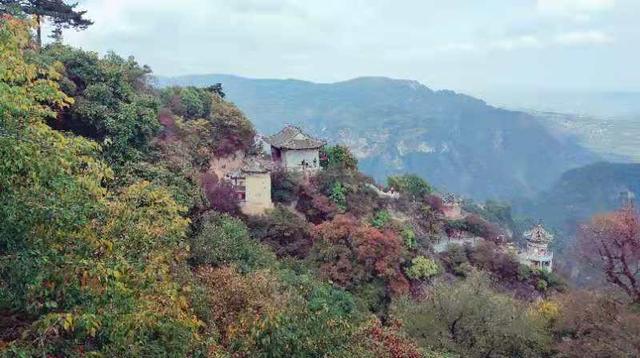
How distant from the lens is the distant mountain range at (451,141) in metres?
147

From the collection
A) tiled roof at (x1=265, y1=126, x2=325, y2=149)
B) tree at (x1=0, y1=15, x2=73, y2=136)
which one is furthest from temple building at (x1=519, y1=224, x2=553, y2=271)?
tree at (x1=0, y1=15, x2=73, y2=136)

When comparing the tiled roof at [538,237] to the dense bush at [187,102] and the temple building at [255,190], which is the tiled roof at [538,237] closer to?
the temple building at [255,190]

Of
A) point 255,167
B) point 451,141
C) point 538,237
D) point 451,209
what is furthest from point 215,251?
point 451,141

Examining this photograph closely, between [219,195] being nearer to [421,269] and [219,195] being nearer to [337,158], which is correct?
[421,269]

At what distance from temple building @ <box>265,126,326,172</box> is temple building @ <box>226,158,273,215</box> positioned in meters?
2.72

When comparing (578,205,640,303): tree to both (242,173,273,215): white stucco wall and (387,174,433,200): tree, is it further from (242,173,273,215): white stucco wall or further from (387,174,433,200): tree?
(387,174,433,200): tree

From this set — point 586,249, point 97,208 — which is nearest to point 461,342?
point 586,249

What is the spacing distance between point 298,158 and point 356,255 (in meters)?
7.15

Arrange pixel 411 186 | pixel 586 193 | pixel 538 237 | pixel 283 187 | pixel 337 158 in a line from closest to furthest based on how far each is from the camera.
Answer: pixel 283 187 < pixel 337 158 < pixel 538 237 < pixel 411 186 < pixel 586 193

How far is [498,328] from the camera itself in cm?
1363

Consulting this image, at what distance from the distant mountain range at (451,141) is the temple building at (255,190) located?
115260 mm

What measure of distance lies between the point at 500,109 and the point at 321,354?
17581 cm

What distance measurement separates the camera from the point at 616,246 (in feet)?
46.3

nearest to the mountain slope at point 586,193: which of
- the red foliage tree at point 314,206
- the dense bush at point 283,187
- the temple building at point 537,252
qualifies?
the temple building at point 537,252
